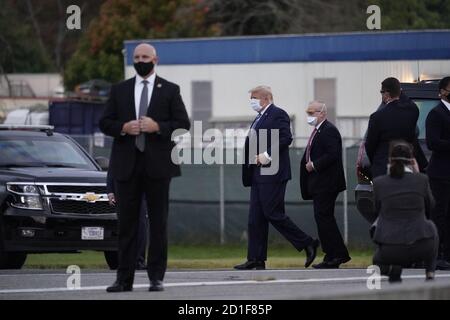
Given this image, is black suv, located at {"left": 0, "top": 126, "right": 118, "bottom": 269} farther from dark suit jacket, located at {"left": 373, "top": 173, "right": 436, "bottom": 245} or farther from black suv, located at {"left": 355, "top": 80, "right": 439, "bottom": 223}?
dark suit jacket, located at {"left": 373, "top": 173, "right": 436, "bottom": 245}

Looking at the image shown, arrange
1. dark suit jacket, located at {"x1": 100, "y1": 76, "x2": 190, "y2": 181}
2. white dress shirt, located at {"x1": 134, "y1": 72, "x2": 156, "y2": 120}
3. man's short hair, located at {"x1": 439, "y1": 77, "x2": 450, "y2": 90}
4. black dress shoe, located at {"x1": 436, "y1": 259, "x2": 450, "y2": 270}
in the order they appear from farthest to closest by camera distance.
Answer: man's short hair, located at {"x1": 439, "y1": 77, "x2": 450, "y2": 90} < black dress shoe, located at {"x1": 436, "y1": 259, "x2": 450, "y2": 270} < white dress shirt, located at {"x1": 134, "y1": 72, "x2": 156, "y2": 120} < dark suit jacket, located at {"x1": 100, "y1": 76, "x2": 190, "y2": 181}

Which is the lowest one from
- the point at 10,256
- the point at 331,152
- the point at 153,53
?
the point at 10,256

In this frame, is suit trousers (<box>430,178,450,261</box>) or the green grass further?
the green grass

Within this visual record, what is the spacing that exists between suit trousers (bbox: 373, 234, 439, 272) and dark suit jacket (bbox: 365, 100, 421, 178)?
2164 mm

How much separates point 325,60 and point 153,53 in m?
23.0

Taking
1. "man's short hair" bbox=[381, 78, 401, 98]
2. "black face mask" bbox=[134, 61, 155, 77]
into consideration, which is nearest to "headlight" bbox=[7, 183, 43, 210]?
"man's short hair" bbox=[381, 78, 401, 98]

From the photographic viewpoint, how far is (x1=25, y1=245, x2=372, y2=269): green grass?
20047 mm

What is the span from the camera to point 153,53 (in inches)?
474

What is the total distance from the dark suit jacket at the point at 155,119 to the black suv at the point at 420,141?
4.20m

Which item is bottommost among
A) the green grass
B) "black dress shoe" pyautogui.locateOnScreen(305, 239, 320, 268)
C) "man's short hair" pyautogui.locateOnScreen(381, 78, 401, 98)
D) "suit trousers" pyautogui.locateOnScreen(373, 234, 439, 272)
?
the green grass

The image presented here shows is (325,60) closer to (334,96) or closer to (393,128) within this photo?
(334,96)

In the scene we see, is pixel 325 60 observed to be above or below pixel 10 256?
above
